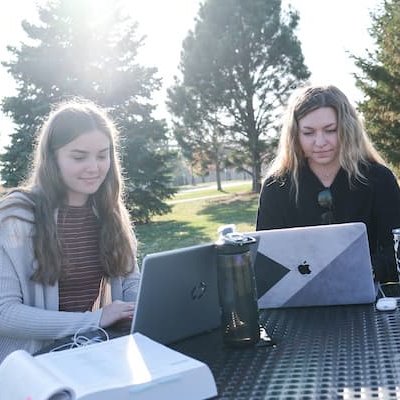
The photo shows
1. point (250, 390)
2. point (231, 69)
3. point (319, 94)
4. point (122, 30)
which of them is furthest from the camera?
point (231, 69)

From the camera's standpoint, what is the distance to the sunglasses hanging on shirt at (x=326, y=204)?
242 cm

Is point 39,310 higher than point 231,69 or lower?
lower

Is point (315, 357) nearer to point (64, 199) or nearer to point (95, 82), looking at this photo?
point (64, 199)

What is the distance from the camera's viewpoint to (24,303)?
193 cm

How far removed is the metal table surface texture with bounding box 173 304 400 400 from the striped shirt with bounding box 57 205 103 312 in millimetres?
749

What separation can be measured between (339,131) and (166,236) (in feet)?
29.9

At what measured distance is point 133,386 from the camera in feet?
3.23

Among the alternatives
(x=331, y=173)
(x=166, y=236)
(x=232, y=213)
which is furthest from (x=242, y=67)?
(x=331, y=173)

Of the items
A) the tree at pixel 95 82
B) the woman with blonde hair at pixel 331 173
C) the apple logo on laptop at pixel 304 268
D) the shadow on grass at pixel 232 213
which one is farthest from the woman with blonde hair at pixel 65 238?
the tree at pixel 95 82

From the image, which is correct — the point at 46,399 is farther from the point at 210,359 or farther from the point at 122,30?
the point at 122,30

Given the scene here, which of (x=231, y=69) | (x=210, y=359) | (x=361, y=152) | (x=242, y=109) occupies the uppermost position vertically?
(x=231, y=69)

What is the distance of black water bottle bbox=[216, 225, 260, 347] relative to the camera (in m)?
1.38

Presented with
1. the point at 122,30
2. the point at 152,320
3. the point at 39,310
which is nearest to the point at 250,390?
the point at 152,320

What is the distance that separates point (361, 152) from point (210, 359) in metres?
1.38
